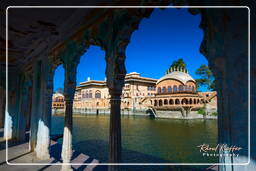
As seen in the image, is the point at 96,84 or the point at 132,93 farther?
the point at 96,84

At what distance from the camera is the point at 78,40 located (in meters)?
4.27

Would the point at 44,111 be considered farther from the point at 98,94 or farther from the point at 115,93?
the point at 98,94

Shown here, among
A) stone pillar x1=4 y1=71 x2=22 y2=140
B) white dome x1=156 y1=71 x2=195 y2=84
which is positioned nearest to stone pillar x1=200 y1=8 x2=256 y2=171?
stone pillar x1=4 y1=71 x2=22 y2=140

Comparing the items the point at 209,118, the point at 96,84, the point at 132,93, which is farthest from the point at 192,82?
the point at 96,84

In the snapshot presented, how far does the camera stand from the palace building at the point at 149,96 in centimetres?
2755

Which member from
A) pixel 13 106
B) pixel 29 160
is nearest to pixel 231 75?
pixel 29 160

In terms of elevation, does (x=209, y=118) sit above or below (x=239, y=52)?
below

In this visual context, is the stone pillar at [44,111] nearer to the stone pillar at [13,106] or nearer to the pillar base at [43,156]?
the pillar base at [43,156]

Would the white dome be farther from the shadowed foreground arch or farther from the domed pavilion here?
the shadowed foreground arch

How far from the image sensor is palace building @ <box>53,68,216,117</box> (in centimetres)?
2755

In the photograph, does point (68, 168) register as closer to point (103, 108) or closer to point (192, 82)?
point (192, 82)

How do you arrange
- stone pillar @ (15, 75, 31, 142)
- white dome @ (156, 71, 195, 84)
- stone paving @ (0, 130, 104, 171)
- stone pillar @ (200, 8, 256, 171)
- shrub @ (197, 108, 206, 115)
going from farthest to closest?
white dome @ (156, 71, 195, 84) < shrub @ (197, 108, 206, 115) < stone pillar @ (15, 75, 31, 142) < stone paving @ (0, 130, 104, 171) < stone pillar @ (200, 8, 256, 171)

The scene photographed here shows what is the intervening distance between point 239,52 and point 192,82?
3011 cm

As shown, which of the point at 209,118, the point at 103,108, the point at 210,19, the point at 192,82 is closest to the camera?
the point at 210,19
